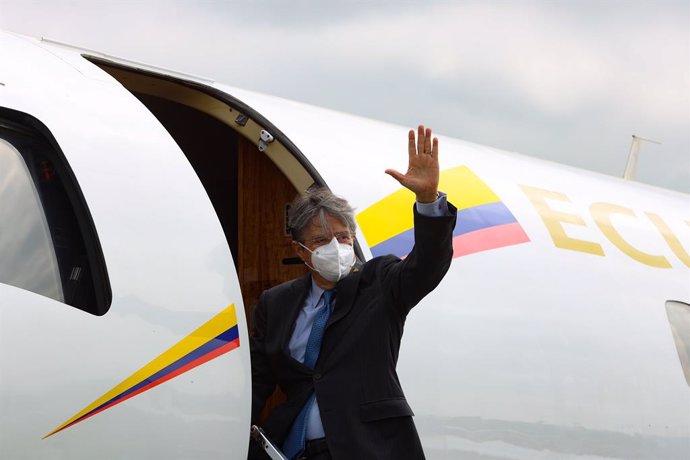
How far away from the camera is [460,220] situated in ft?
17.2

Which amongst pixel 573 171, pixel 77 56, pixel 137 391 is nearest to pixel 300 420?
pixel 137 391

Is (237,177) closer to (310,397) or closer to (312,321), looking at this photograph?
(312,321)

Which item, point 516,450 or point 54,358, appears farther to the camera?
point 516,450

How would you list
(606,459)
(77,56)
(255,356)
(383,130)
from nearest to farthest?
(255,356) < (77,56) < (606,459) < (383,130)

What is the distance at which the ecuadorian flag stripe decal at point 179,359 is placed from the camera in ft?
10.8

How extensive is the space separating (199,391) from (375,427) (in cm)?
70

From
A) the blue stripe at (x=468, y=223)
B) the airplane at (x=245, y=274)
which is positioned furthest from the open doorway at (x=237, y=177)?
the blue stripe at (x=468, y=223)

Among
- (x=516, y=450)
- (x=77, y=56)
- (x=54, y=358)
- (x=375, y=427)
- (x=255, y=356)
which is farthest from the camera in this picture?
(x=516, y=450)

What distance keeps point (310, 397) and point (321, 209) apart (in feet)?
2.56

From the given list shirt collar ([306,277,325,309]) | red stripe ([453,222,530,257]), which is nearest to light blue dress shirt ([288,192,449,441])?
shirt collar ([306,277,325,309])

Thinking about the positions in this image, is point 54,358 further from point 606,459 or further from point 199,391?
point 606,459

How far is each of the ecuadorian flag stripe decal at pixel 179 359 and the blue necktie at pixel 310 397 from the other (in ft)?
1.02

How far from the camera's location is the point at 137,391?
340 cm

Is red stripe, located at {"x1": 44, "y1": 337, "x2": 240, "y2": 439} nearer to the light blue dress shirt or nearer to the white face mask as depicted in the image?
the light blue dress shirt
